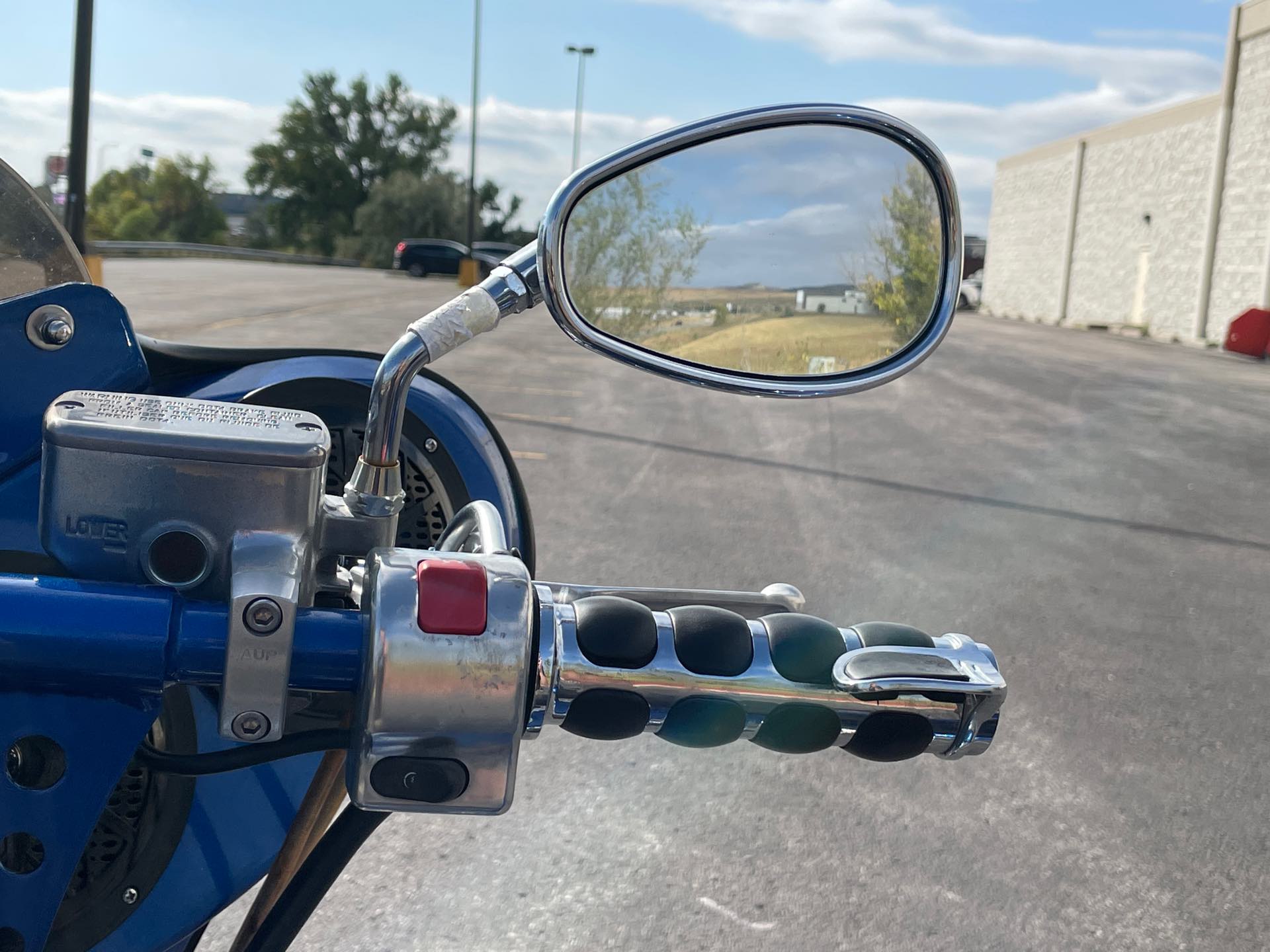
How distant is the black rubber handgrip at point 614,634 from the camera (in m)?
0.95

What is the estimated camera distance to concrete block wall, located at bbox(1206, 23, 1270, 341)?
27.5 meters

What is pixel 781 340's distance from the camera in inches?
53.3

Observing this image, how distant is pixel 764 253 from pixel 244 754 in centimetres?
70

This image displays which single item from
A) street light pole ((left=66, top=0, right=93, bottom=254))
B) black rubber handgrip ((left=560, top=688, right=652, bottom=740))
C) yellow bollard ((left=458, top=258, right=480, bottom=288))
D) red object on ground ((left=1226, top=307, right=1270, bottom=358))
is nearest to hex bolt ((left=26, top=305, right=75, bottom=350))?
black rubber handgrip ((left=560, top=688, right=652, bottom=740))

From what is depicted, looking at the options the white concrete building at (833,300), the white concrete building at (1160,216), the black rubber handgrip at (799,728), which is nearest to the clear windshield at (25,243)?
the white concrete building at (833,300)

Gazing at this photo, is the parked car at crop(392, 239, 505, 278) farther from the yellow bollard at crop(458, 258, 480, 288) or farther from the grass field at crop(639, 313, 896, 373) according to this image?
the grass field at crop(639, 313, 896, 373)

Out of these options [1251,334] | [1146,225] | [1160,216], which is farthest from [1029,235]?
[1251,334]

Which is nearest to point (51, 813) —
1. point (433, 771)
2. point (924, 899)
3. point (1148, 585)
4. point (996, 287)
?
point (433, 771)

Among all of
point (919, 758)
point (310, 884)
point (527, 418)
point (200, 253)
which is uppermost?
point (200, 253)

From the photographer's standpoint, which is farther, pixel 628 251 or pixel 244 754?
pixel 628 251

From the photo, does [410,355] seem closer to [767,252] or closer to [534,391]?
[767,252]

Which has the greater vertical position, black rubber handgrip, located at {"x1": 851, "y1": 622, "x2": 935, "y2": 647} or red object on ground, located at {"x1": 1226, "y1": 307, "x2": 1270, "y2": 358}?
red object on ground, located at {"x1": 1226, "y1": 307, "x2": 1270, "y2": 358}

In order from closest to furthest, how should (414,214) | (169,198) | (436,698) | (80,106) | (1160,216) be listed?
1. (436,698)
2. (80,106)
3. (1160,216)
4. (414,214)
5. (169,198)

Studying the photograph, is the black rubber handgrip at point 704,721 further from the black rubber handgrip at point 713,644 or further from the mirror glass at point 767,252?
the mirror glass at point 767,252
